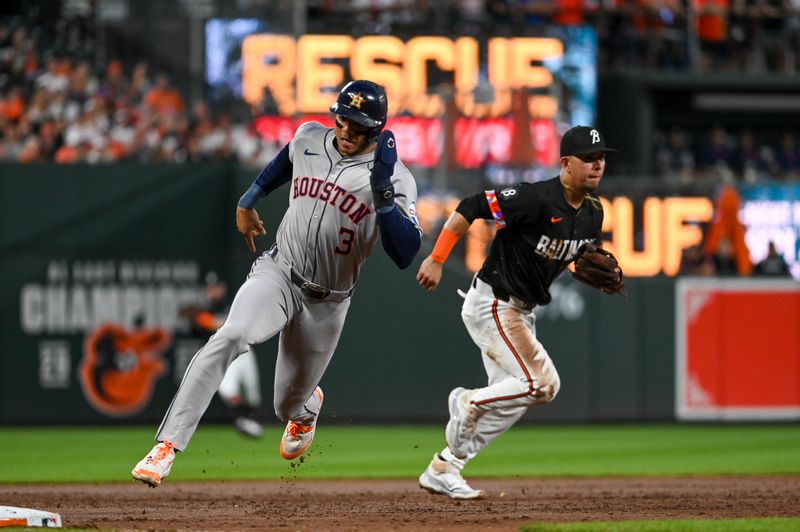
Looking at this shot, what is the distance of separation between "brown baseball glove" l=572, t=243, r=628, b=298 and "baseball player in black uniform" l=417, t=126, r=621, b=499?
60mm

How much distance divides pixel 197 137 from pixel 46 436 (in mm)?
4364

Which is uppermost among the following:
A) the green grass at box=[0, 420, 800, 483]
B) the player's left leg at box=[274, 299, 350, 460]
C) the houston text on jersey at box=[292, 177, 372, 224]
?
the houston text on jersey at box=[292, 177, 372, 224]

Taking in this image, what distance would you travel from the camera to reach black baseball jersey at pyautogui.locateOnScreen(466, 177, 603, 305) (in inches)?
316

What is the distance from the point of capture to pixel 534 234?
26.7ft

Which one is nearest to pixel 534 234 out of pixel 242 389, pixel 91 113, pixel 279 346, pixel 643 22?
pixel 279 346

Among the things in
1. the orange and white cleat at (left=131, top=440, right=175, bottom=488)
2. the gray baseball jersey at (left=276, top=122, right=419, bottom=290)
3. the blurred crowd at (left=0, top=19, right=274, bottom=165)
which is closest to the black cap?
the gray baseball jersey at (left=276, top=122, right=419, bottom=290)

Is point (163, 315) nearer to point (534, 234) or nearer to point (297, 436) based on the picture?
point (297, 436)

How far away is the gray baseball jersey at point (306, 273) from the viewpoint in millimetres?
6801

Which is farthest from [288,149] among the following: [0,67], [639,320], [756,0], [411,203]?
[756,0]

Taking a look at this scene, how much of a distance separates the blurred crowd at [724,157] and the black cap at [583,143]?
433 inches

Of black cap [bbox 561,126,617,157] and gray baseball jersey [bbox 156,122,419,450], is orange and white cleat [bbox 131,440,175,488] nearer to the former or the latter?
gray baseball jersey [bbox 156,122,419,450]

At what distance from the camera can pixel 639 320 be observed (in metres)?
16.0

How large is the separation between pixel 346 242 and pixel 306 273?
293mm

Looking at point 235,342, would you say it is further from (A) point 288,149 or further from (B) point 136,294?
(B) point 136,294
